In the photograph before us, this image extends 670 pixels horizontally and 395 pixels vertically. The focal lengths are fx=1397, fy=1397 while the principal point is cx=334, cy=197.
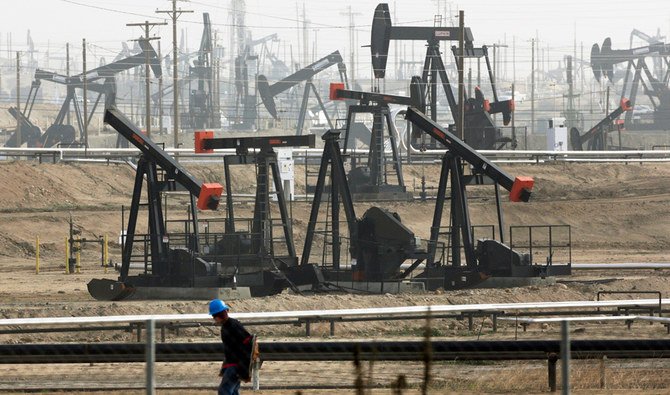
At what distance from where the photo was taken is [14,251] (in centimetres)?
3753

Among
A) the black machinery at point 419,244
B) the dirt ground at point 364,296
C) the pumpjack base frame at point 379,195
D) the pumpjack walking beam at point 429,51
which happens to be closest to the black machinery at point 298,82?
the pumpjack walking beam at point 429,51

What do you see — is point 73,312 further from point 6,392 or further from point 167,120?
point 167,120

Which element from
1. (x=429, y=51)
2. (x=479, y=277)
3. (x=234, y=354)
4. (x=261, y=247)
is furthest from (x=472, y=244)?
(x=429, y=51)

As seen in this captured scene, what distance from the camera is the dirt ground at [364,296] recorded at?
1363cm

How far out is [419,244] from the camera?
26500 mm

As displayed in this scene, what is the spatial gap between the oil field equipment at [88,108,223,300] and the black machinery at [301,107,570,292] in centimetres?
225

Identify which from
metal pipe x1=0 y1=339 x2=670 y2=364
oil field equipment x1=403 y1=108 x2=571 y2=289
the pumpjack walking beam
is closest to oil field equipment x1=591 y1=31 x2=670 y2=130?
the pumpjack walking beam

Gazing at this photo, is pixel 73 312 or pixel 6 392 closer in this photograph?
pixel 6 392

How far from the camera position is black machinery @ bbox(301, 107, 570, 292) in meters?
26.4

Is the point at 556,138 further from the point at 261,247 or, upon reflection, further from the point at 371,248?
the point at 261,247

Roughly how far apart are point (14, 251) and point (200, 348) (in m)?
28.6

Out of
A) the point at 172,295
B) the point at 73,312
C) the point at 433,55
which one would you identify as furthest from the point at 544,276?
the point at 433,55

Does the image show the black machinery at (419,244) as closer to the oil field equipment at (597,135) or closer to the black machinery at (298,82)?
the oil field equipment at (597,135)

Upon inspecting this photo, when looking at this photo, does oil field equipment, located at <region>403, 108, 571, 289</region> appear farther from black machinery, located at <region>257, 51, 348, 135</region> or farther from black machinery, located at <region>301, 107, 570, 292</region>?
black machinery, located at <region>257, 51, 348, 135</region>
